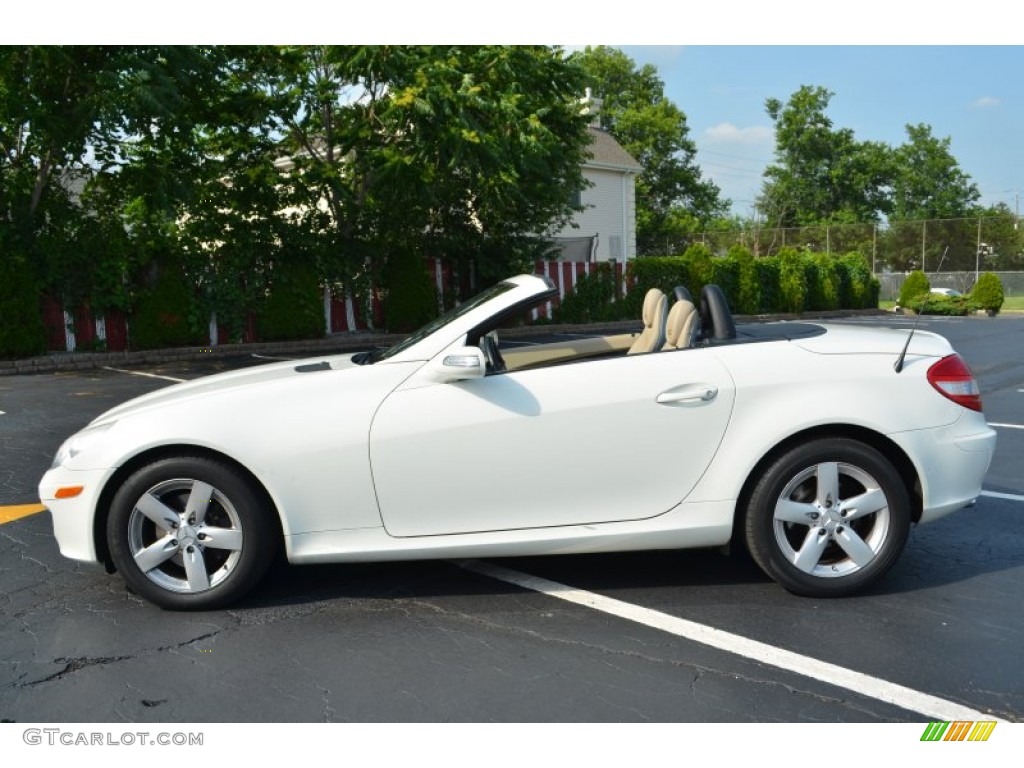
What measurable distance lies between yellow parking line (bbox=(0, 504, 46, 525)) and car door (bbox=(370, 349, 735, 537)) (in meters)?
3.06

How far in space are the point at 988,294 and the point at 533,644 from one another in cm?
3029

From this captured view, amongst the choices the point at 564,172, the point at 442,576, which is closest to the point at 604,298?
the point at 564,172

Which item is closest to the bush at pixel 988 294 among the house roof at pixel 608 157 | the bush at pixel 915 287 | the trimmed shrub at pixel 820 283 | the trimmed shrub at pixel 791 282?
the bush at pixel 915 287

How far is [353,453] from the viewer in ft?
12.6

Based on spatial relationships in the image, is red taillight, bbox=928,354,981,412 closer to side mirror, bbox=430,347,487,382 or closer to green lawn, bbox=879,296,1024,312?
side mirror, bbox=430,347,487,382

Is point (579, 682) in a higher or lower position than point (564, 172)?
lower

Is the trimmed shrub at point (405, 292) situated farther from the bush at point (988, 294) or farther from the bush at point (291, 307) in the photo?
the bush at point (988, 294)

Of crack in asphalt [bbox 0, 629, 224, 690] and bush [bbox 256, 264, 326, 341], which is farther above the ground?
bush [bbox 256, 264, 326, 341]

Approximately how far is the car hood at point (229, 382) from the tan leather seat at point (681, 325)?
1.49 m

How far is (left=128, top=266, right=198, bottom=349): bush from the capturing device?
675 inches

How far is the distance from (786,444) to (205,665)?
2539 millimetres

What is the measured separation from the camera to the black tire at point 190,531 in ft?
12.6

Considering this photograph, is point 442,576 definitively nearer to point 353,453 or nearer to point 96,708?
point 353,453

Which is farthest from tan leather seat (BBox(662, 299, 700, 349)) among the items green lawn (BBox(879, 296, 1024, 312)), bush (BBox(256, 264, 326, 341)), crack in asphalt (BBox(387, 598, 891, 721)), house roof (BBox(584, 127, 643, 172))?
green lawn (BBox(879, 296, 1024, 312))
